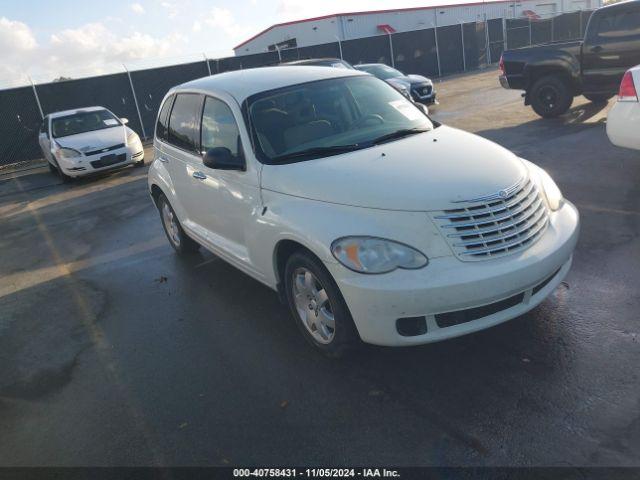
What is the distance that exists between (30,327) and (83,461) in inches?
92.9

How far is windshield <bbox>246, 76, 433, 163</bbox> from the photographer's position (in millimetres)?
4066

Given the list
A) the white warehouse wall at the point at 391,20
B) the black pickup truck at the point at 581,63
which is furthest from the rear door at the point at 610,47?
the white warehouse wall at the point at 391,20

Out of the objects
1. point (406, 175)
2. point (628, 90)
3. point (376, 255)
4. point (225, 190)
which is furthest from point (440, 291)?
point (628, 90)

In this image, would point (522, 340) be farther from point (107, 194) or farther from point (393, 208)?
point (107, 194)

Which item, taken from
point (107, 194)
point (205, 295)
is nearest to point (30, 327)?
point (205, 295)

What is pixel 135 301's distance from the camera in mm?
5254

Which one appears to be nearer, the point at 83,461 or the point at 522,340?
the point at 83,461

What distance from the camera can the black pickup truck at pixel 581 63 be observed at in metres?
9.81

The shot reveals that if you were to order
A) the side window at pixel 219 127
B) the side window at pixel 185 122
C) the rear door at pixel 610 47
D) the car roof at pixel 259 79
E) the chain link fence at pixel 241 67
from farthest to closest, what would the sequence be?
the chain link fence at pixel 241 67 < the rear door at pixel 610 47 < the side window at pixel 185 122 < the car roof at pixel 259 79 < the side window at pixel 219 127

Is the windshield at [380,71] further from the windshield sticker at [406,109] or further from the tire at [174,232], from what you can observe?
the windshield sticker at [406,109]

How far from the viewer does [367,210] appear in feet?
10.8

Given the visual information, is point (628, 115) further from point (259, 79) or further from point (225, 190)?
point (225, 190)

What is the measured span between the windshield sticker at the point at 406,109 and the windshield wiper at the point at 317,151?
31.0 inches

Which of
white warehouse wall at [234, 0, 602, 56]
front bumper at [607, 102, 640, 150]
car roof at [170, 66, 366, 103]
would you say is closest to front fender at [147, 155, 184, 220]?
car roof at [170, 66, 366, 103]
